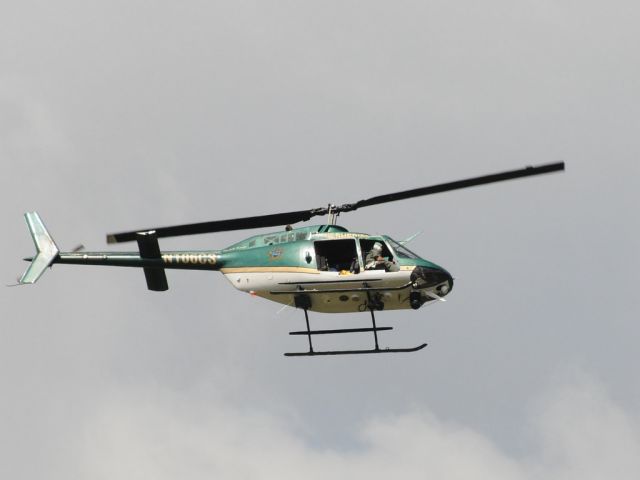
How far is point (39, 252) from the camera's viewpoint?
29.2 metres

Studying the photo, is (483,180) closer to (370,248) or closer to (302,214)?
(370,248)

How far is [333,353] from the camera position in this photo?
25.7m

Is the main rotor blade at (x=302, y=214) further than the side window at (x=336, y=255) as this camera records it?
No

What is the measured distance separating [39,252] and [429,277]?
1017cm

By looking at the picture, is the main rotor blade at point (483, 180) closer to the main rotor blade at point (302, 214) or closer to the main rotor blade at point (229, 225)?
the main rotor blade at point (302, 214)

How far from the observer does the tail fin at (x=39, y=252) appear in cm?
2850

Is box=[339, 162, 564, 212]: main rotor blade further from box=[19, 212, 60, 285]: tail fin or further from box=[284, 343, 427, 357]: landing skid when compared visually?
box=[19, 212, 60, 285]: tail fin

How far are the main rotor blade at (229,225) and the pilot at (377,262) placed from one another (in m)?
Result: 1.98

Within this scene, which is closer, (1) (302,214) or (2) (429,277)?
(2) (429,277)

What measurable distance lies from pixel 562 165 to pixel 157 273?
9.89m

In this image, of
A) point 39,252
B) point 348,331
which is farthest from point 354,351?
point 39,252

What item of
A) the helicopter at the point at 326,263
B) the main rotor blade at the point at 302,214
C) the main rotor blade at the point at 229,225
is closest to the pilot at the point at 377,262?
the helicopter at the point at 326,263

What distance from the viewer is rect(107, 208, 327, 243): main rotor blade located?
25734 millimetres

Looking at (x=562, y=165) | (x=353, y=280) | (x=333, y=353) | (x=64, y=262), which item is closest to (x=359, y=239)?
(x=353, y=280)
